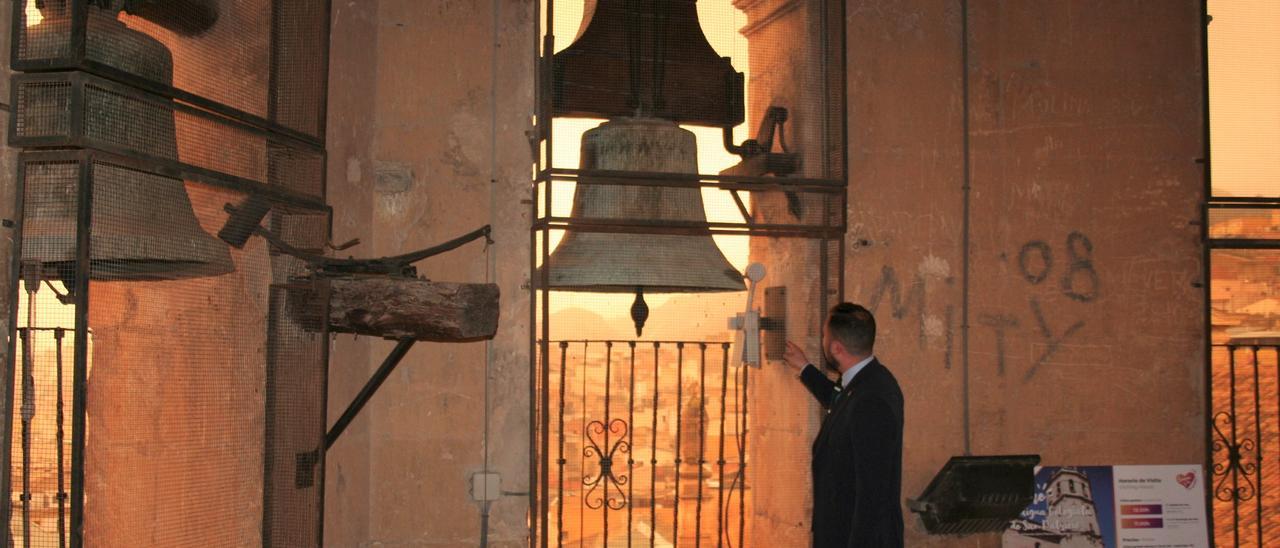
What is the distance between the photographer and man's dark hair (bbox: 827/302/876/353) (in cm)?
329

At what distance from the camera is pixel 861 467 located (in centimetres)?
306

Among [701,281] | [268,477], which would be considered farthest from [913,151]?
[268,477]

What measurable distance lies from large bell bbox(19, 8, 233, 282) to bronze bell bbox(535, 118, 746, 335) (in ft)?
3.70

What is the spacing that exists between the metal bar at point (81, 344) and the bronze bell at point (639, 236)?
1463 millimetres

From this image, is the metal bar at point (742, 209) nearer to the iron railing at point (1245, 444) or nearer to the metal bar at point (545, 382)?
the metal bar at point (545, 382)

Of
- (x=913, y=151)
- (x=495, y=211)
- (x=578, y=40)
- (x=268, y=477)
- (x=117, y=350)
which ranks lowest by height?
(x=268, y=477)

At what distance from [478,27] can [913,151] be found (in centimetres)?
168

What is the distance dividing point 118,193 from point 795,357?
217 centimetres

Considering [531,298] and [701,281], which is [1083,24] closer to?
[701,281]

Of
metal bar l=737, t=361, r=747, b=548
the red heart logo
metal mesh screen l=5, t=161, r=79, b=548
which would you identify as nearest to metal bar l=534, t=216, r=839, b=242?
metal bar l=737, t=361, r=747, b=548

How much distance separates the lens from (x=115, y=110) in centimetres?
231

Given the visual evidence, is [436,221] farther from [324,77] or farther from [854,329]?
[854,329]

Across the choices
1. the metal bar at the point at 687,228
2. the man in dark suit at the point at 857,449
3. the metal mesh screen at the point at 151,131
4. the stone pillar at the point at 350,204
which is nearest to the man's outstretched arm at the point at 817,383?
the man in dark suit at the point at 857,449

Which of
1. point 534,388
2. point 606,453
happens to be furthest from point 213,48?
point 606,453
